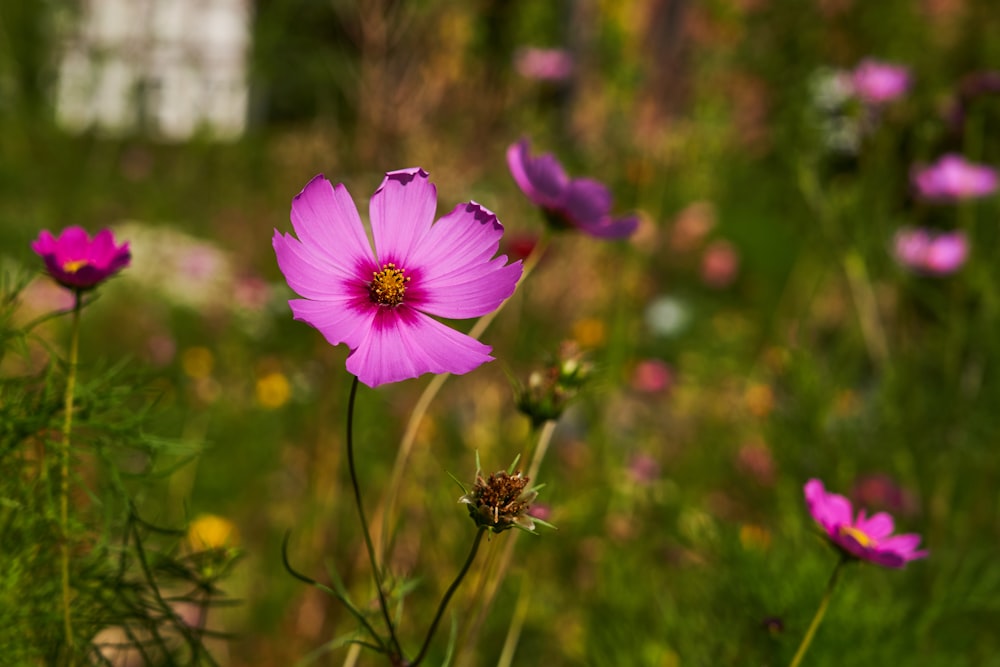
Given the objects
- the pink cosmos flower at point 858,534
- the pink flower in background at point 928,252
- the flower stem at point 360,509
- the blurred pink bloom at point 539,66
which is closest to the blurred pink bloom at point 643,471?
the pink flower in background at point 928,252

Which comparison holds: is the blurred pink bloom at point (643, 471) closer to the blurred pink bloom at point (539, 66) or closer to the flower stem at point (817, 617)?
the flower stem at point (817, 617)

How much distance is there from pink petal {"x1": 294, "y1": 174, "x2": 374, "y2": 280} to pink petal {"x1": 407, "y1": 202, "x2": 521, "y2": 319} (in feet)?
0.13

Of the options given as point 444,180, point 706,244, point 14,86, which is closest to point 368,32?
point 444,180

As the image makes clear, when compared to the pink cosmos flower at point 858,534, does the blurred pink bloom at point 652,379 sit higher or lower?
higher

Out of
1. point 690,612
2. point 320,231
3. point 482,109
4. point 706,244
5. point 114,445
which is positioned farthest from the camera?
point 706,244

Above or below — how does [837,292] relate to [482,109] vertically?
above

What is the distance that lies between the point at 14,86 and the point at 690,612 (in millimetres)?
3226

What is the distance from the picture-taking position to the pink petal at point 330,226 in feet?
1.57

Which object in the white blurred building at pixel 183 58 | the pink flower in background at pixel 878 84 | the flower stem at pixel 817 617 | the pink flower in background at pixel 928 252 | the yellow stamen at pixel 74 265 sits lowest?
the flower stem at pixel 817 617

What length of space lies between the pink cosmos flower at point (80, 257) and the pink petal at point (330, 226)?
166 millimetres

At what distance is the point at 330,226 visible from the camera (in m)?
0.50

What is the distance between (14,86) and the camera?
3.33 m

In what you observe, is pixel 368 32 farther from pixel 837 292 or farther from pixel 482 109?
pixel 837 292

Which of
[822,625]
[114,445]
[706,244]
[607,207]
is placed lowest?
[114,445]
